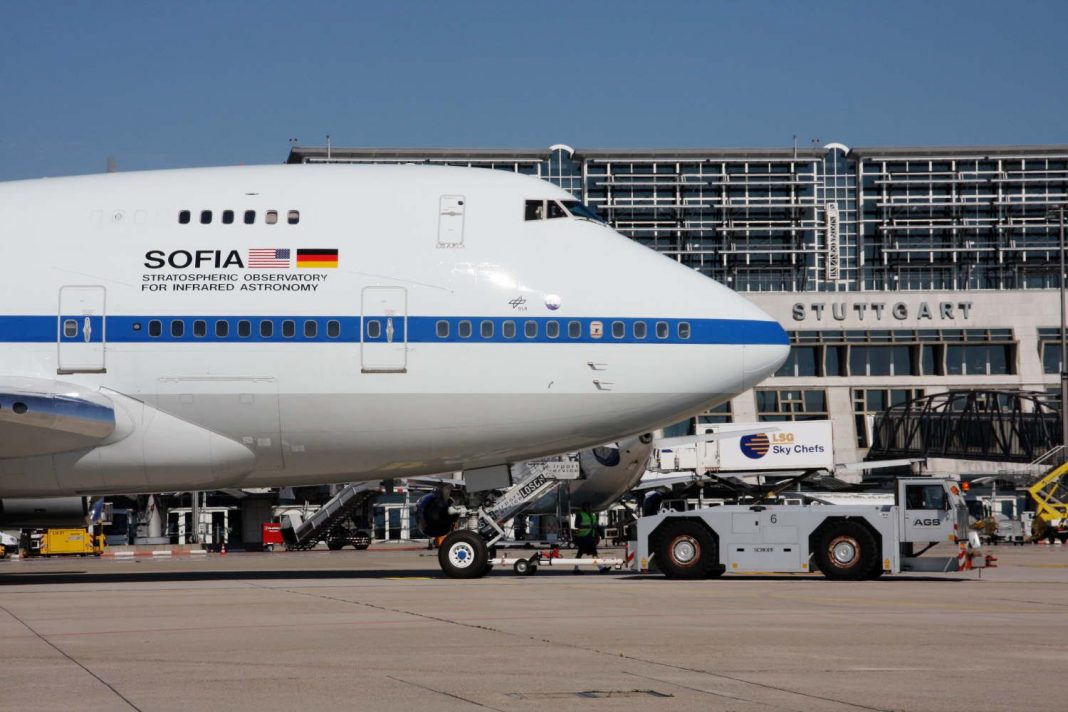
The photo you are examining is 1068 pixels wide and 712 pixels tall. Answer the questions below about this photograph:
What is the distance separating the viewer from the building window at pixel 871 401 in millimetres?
98125

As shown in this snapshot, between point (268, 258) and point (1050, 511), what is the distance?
41.8 m

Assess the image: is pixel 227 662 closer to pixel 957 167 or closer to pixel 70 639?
pixel 70 639

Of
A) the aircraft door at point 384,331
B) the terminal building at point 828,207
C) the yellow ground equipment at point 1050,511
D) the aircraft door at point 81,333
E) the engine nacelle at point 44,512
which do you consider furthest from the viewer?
the terminal building at point 828,207

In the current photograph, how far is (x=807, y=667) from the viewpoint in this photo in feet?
37.3

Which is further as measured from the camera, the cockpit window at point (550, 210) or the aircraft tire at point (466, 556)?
the aircraft tire at point (466, 556)

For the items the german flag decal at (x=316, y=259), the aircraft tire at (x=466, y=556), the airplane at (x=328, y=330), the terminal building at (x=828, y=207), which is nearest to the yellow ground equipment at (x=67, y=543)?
the airplane at (x=328, y=330)

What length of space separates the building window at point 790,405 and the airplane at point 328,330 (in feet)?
244

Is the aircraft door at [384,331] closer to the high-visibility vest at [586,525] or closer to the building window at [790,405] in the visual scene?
the high-visibility vest at [586,525]

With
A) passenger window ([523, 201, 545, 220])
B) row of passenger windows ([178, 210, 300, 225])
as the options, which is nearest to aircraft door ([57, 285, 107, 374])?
row of passenger windows ([178, 210, 300, 225])

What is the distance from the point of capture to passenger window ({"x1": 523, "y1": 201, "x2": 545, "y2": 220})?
941 inches

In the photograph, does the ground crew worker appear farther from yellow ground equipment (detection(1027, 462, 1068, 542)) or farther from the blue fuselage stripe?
yellow ground equipment (detection(1027, 462, 1068, 542))

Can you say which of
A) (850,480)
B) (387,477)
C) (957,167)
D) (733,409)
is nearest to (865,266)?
(957,167)

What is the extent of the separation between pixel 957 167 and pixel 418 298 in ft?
304

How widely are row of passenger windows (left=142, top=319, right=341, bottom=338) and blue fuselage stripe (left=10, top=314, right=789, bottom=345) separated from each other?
2cm
